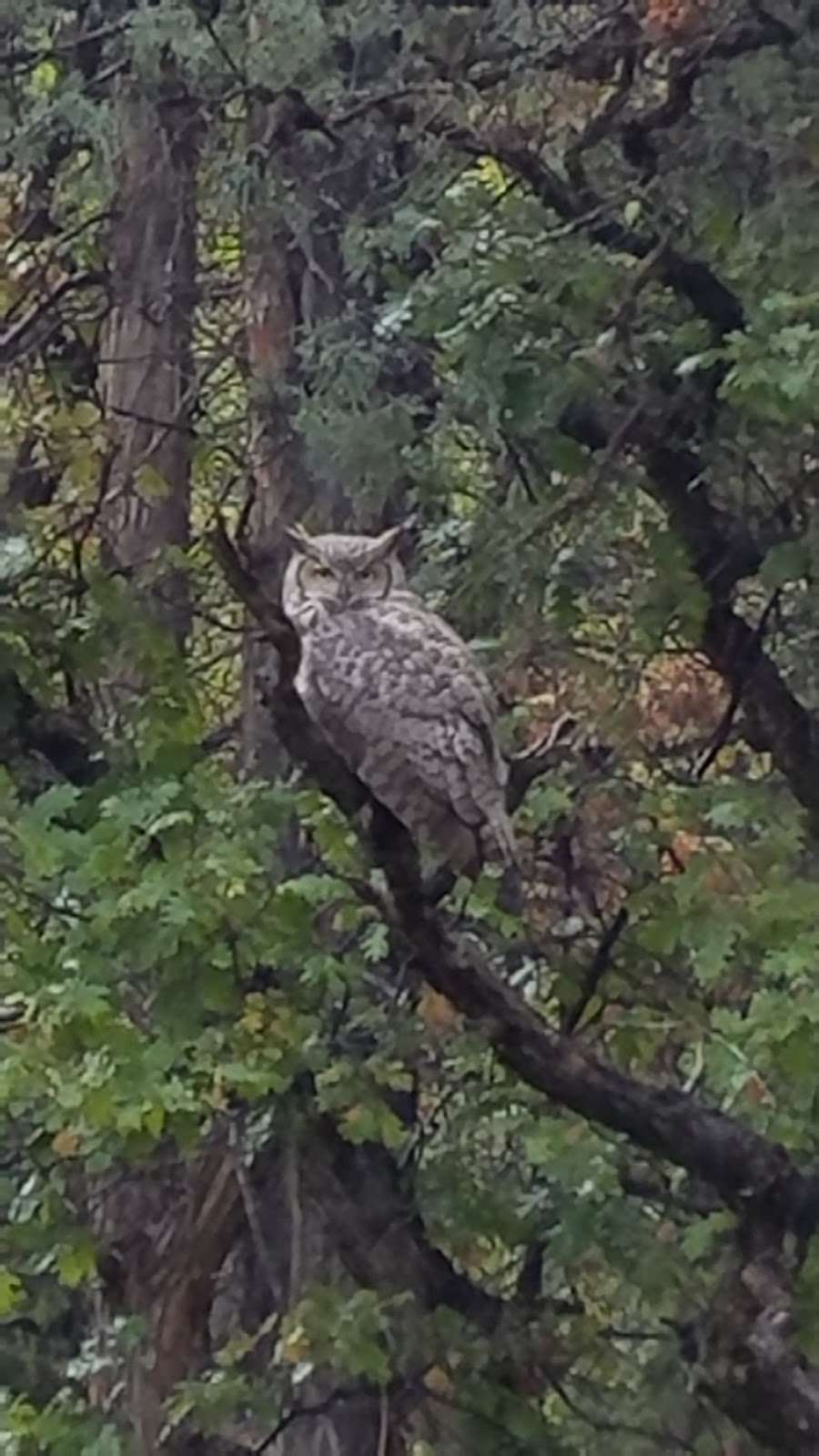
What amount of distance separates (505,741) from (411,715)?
96 cm

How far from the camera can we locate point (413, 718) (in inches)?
203

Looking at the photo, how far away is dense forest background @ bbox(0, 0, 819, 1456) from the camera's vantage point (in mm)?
Result: 5371

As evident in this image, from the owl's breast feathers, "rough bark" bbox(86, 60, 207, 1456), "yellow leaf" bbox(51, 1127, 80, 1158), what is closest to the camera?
the owl's breast feathers

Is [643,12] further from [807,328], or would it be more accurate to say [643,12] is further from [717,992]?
[717,992]

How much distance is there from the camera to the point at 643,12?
5848 mm

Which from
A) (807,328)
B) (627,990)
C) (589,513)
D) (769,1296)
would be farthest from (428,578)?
(769,1296)

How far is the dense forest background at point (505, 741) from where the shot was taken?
17.6ft

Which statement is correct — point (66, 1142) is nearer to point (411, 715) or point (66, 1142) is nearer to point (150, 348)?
point (411, 715)

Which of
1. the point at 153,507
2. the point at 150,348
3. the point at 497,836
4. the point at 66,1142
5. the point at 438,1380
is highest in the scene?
the point at 150,348

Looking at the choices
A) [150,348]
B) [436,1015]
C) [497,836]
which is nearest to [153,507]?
[150,348]

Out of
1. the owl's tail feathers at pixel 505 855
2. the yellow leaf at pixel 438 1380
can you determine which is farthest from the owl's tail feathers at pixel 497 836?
the yellow leaf at pixel 438 1380

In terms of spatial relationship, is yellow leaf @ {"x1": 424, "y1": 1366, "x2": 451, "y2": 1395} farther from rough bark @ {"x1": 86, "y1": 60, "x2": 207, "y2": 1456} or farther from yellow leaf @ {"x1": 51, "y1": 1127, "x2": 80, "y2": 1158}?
yellow leaf @ {"x1": 51, "y1": 1127, "x2": 80, "y2": 1158}

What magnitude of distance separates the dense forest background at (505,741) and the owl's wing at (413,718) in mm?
177

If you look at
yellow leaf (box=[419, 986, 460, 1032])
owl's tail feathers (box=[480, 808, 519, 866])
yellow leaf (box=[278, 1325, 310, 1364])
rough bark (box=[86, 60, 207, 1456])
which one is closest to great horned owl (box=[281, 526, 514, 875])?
owl's tail feathers (box=[480, 808, 519, 866])
